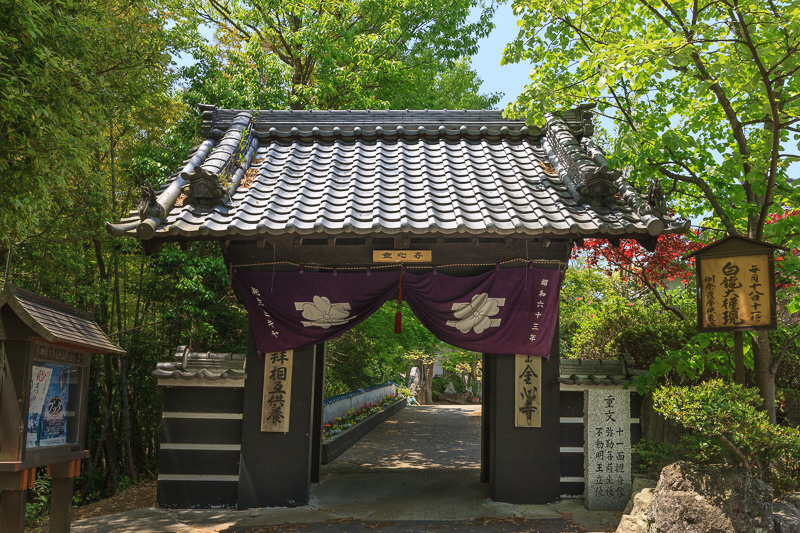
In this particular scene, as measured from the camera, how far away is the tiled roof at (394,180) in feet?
23.6

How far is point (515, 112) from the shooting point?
336 inches

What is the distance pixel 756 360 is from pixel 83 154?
8.98 meters

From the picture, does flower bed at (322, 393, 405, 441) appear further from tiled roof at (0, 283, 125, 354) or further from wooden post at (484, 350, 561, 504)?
tiled roof at (0, 283, 125, 354)

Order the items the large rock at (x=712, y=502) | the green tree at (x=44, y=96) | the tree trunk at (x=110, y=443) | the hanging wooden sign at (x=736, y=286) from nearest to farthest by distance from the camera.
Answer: the large rock at (x=712, y=502), the hanging wooden sign at (x=736, y=286), the green tree at (x=44, y=96), the tree trunk at (x=110, y=443)

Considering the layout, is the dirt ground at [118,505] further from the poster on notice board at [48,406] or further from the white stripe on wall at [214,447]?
the poster on notice board at [48,406]

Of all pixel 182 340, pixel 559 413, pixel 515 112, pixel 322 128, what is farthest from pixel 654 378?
pixel 182 340

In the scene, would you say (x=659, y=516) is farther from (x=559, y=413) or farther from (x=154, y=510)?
(x=154, y=510)

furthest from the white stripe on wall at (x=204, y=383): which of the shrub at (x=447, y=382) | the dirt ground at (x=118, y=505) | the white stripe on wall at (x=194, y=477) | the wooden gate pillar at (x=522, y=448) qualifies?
the shrub at (x=447, y=382)

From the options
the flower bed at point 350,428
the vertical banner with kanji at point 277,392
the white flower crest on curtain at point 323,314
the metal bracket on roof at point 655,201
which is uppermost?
the metal bracket on roof at point 655,201

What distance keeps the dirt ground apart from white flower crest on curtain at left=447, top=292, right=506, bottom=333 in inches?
201

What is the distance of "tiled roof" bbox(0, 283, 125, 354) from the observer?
16.5 ft

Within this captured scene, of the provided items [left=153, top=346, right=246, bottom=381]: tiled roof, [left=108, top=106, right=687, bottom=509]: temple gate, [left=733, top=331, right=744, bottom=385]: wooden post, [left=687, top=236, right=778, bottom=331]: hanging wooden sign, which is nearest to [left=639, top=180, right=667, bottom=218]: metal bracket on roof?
[left=108, top=106, right=687, bottom=509]: temple gate

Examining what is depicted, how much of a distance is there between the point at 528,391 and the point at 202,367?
15.0 feet

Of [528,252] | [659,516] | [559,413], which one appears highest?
[528,252]
